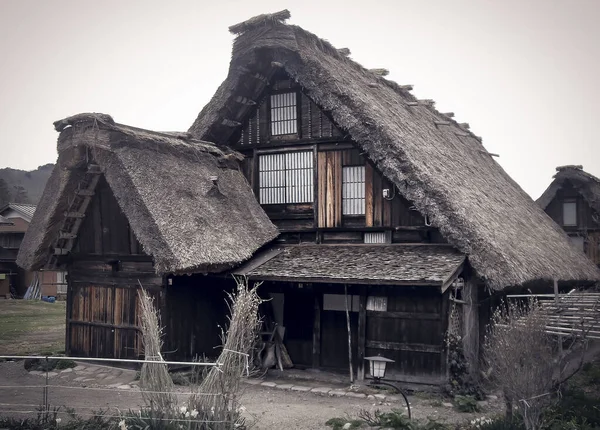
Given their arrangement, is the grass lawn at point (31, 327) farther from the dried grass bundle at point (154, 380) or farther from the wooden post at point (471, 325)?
the wooden post at point (471, 325)

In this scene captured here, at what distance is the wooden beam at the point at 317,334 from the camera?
13578mm

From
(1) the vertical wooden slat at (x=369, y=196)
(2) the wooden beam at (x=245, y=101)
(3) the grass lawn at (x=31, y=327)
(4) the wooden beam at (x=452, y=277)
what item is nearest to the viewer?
(4) the wooden beam at (x=452, y=277)

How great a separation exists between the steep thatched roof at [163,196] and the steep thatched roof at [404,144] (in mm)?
1755

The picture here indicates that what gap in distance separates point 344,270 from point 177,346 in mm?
4117

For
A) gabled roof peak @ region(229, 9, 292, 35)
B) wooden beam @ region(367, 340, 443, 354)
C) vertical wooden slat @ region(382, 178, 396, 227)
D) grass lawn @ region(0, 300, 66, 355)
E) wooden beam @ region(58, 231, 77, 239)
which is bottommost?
grass lawn @ region(0, 300, 66, 355)

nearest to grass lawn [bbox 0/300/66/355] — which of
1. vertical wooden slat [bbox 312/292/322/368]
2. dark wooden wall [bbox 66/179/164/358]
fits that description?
dark wooden wall [bbox 66/179/164/358]

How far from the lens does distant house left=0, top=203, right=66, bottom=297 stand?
3450 cm

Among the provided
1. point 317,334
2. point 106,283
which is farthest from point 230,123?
point 317,334

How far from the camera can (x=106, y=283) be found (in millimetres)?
14250

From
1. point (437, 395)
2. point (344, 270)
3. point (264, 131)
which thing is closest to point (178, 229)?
point (344, 270)

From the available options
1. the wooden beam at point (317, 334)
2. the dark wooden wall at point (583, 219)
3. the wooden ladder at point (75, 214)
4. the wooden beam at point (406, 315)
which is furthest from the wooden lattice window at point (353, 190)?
the dark wooden wall at point (583, 219)

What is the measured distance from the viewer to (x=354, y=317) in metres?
13.2

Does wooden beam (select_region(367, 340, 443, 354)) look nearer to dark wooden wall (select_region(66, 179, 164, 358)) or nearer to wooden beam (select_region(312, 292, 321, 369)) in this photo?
wooden beam (select_region(312, 292, 321, 369))

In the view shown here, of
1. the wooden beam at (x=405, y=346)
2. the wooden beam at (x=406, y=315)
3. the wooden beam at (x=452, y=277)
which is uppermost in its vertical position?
the wooden beam at (x=452, y=277)
